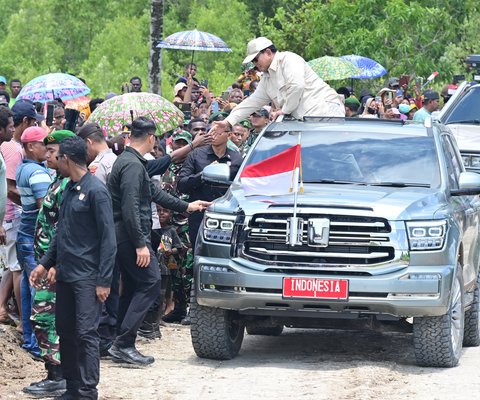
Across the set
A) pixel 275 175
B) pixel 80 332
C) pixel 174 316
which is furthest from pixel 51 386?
pixel 174 316

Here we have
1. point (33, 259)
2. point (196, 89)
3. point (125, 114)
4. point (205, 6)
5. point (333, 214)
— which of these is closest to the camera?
point (333, 214)

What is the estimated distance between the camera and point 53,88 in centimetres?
1780

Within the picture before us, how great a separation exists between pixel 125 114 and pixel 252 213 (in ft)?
11.1

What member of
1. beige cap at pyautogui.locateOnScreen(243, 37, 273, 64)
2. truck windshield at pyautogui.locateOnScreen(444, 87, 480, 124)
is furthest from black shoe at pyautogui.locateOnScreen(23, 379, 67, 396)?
truck windshield at pyautogui.locateOnScreen(444, 87, 480, 124)

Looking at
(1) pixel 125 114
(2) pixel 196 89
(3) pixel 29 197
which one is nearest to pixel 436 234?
(3) pixel 29 197

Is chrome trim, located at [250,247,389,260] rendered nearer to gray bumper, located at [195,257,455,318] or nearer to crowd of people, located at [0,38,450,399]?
gray bumper, located at [195,257,455,318]

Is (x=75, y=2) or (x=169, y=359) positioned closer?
(x=169, y=359)

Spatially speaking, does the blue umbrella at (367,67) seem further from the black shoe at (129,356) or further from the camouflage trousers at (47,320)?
the camouflage trousers at (47,320)

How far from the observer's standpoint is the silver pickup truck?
35.4 feet

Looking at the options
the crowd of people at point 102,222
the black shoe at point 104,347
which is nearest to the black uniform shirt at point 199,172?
the crowd of people at point 102,222

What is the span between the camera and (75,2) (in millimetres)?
54812

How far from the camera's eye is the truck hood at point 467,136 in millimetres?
17312

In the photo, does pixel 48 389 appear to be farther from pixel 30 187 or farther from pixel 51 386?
pixel 30 187

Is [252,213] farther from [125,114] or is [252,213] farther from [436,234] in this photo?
[125,114]
